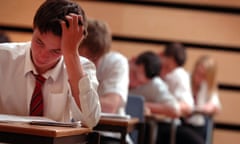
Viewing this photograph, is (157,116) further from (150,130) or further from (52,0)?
(52,0)

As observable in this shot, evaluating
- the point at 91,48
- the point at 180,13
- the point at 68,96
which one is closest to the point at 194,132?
the point at 180,13

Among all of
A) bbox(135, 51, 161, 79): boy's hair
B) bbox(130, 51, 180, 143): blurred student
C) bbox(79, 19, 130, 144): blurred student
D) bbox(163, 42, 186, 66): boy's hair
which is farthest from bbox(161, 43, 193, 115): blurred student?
→ bbox(79, 19, 130, 144): blurred student

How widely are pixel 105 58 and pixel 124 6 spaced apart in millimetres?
2935

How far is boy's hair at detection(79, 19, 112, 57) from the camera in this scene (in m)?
3.05

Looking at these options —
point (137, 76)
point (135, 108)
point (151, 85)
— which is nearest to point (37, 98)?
point (135, 108)

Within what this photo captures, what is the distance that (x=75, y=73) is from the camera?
6.79ft

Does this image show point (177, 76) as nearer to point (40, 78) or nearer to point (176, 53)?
point (176, 53)

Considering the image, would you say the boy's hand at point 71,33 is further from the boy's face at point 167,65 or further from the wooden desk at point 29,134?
the boy's face at point 167,65

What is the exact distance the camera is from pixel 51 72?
7.11ft

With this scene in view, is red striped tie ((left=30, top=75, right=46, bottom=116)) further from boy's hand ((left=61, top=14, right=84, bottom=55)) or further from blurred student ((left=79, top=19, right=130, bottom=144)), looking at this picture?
blurred student ((left=79, top=19, right=130, bottom=144))

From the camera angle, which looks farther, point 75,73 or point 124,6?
point 124,6

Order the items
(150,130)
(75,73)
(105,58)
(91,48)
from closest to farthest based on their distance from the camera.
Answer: (75,73) → (91,48) → (105,58) → (150,130)

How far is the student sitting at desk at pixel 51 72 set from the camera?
201 centimetres

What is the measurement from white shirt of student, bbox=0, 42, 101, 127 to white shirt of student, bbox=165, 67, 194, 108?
3.08 metres
